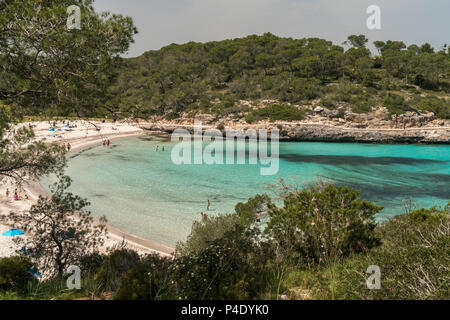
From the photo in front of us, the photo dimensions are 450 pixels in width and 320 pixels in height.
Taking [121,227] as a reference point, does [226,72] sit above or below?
above

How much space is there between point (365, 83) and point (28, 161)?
63.6 m

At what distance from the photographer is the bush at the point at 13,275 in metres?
3.98

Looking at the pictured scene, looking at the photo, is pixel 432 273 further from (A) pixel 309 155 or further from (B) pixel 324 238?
(A) pixel 309 155

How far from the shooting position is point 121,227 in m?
14.8

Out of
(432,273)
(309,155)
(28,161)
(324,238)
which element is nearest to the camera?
(432,273)

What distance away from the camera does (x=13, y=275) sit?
4125mm

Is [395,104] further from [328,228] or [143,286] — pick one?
[143,286]

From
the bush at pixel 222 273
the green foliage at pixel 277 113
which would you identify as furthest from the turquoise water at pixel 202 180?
the green foliage at pixel 277 113

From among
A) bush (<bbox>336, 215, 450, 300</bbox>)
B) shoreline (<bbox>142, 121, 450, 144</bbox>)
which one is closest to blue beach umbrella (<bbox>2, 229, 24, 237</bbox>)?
bush (<bbox>336, 215, 450, 300</bbox>)

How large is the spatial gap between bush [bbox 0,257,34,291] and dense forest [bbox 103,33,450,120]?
4717 centimetres

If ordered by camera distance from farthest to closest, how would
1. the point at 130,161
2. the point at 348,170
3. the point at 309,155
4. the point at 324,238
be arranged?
the point at 309,155 → the point at 130,161 → the point at 348,170 → the point at 324,238

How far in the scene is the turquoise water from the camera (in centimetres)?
1670

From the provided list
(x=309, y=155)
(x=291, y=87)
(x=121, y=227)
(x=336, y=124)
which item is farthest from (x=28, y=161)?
(x=291, y=87)

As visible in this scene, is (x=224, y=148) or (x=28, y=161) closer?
(x=28, y=161)
